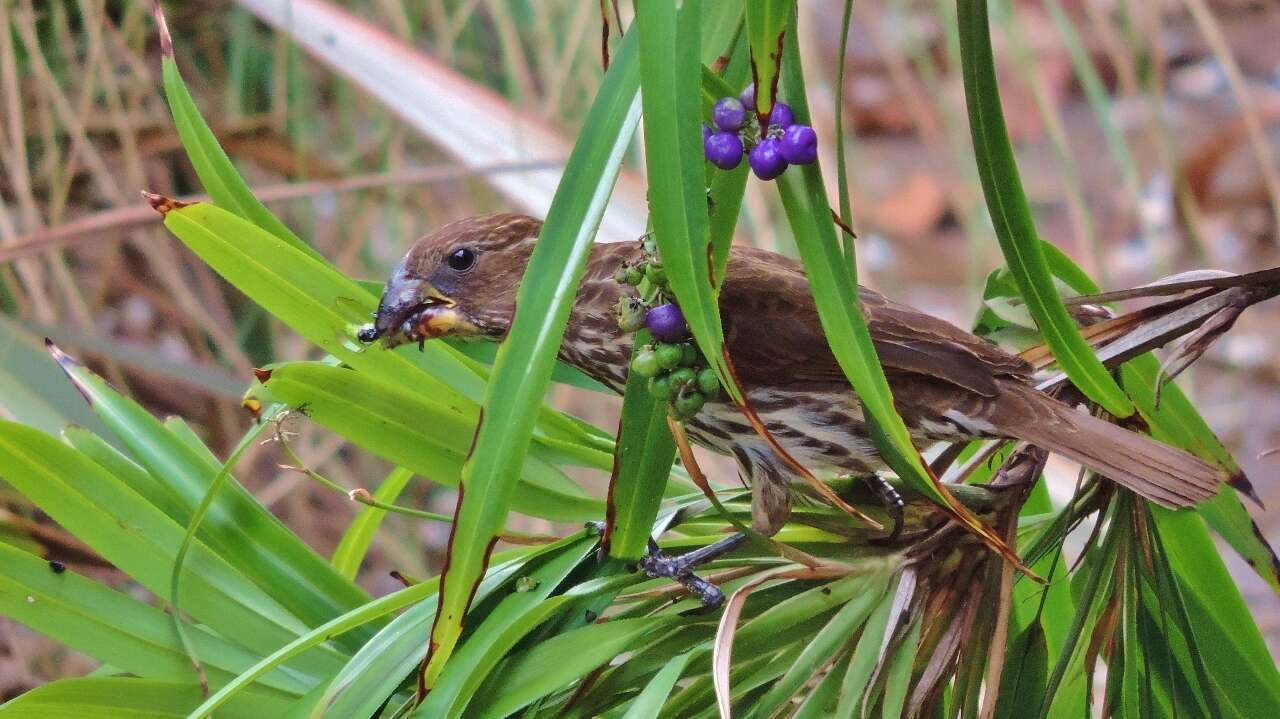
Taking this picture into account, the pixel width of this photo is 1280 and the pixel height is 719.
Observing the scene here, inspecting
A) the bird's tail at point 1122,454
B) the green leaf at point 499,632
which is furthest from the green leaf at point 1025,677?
the green leaf at point 499,632

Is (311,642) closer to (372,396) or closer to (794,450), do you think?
(372,396)

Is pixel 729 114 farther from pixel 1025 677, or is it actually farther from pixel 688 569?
pixel 1025 677

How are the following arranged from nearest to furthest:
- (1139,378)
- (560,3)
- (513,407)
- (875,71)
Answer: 1. (513,407)
2. (1139,378)
3. (560,3)
4. (875,71)

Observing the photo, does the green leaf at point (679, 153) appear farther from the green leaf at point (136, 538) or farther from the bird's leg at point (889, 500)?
the green leaf at point (136, 538)

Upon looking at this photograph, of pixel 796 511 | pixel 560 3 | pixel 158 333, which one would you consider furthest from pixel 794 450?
pixel 158 333

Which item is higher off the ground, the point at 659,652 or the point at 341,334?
the point at 341,334

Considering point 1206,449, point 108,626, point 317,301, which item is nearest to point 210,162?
point 317,301

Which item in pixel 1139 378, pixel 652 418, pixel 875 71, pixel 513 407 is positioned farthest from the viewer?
pixel 875 71

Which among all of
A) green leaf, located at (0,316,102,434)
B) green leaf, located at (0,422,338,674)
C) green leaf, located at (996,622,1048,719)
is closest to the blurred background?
green leaf, located at (0,316,102,434)
